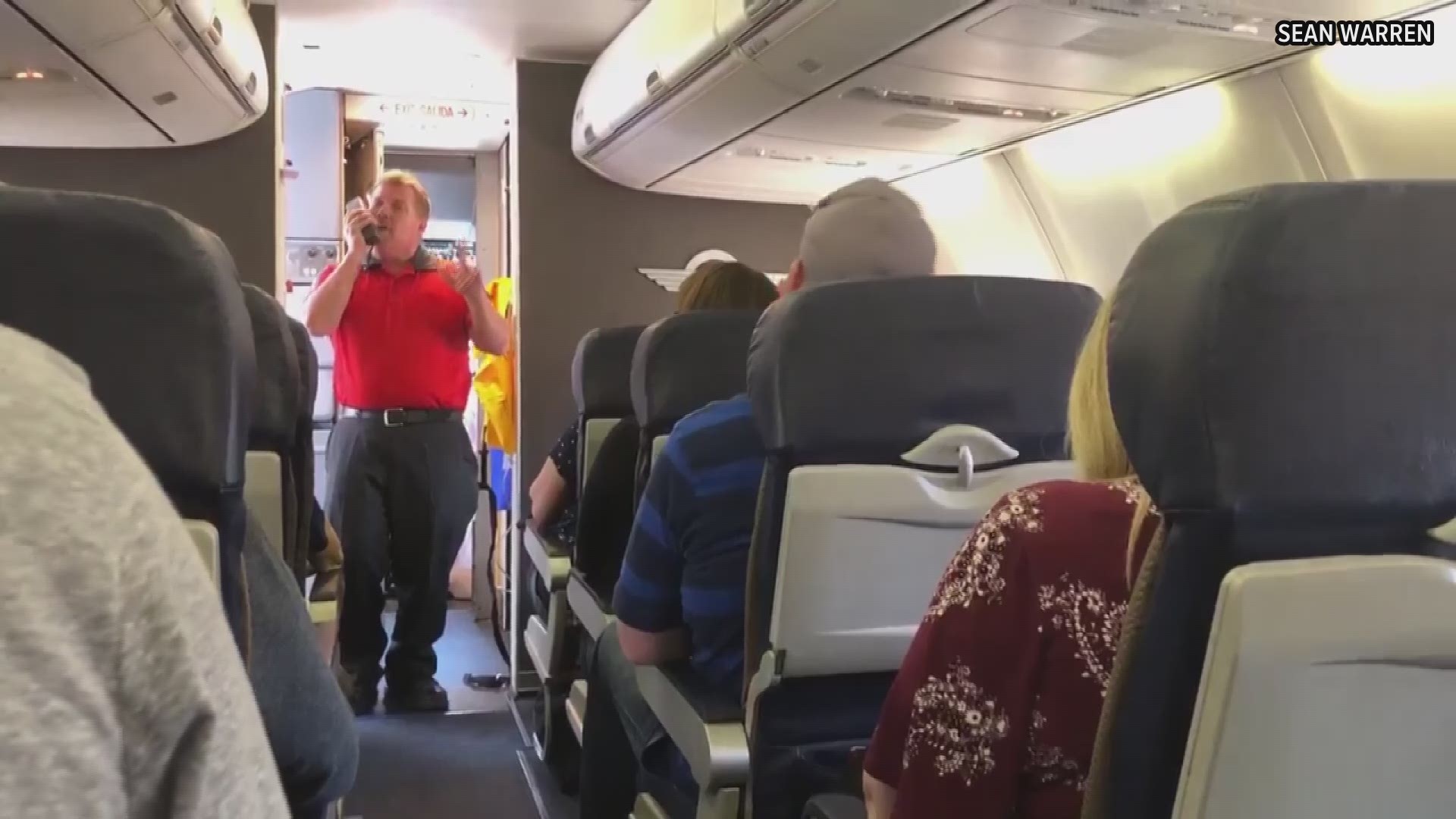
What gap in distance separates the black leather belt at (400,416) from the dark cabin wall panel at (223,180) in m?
0.70

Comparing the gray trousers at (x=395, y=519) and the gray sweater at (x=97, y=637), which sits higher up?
the gray sweater at (x=97, y=637)

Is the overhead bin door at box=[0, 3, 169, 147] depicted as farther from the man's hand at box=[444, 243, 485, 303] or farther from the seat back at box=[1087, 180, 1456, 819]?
the seat back at box=[1087, 180, 1456, 819]

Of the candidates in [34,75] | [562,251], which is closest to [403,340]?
[562,251]

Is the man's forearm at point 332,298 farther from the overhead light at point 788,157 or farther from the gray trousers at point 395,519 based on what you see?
the overhead light at point 788,157

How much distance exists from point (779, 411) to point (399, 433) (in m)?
3.21

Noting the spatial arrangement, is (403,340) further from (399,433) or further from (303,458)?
(303,458)

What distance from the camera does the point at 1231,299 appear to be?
977mm

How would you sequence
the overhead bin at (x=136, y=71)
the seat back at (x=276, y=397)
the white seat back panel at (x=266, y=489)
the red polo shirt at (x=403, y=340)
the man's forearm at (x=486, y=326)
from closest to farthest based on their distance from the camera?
the white seat back panel at (x=266, y=489)
the seat back at (x=276, y=397)
the overhead bin at (x=136, y=71)
the red polo shirt at (x=403, y=340)
the man's forearm at (x=486, y=326)

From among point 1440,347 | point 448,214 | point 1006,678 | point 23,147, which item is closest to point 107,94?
point 23,147

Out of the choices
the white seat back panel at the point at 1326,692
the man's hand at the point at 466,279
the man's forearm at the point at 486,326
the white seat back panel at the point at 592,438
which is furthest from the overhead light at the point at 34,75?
the white seat back panel at the point at 1326,692

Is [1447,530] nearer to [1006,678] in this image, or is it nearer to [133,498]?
[1006,678]

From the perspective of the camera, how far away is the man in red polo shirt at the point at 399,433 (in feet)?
15.7

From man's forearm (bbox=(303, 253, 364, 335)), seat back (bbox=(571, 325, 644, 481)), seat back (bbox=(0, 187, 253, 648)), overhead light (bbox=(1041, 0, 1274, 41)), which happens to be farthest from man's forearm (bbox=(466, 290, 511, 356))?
seat back (bbox=(0, 187, 253, 648))

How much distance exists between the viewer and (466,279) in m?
4.91
